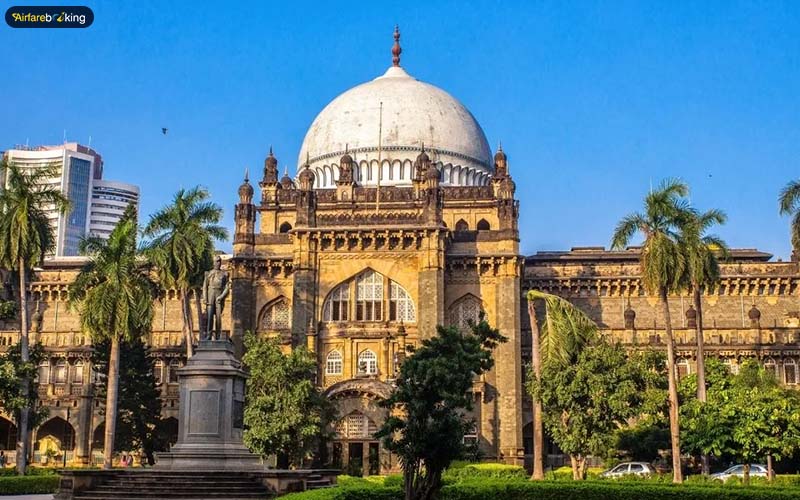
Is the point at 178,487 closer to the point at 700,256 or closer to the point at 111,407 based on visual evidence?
the point at 111,407

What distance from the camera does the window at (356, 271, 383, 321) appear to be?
5766 centimetres

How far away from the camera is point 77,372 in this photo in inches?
2527

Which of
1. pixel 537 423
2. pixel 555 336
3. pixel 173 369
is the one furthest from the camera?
pixel 173 369

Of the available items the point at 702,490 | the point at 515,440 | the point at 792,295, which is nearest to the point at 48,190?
the point at 515,440

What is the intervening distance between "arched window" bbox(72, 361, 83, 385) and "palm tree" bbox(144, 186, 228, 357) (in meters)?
16.1

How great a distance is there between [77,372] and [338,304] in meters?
18.9

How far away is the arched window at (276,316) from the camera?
60188mm

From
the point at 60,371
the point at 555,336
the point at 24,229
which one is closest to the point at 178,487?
the point at 555,336

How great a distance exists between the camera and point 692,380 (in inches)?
2094

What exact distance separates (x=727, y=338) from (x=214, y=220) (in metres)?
31.9

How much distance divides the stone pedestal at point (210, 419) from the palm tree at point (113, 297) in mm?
15901

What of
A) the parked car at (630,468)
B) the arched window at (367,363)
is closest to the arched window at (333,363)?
the arched window at (367,363)

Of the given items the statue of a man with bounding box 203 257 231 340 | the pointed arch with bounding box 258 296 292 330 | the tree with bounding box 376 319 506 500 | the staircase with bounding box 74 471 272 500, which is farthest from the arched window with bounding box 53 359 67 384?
the tree with bounding box 376 319 506 500
